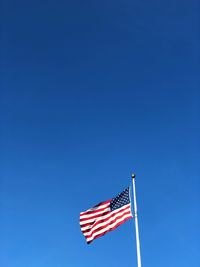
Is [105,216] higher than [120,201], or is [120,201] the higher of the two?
[120,201]

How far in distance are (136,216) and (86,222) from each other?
2677 millimetres

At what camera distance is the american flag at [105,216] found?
33.9 meters

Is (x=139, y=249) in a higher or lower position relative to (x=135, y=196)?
lower

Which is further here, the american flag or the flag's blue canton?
the flag's blue canton

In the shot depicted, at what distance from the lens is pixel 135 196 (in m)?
33.9

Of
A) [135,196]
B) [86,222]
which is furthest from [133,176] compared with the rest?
[86,222]

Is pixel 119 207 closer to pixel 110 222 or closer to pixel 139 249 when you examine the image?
pixel 110 222

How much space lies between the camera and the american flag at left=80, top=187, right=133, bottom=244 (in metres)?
33.9

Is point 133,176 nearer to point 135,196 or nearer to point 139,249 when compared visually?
point 135,196

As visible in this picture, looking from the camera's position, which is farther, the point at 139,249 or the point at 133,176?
the point at 133,176

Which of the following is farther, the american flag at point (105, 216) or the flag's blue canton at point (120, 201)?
the flag's blue canton at point (120, 201)

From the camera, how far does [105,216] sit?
113ft

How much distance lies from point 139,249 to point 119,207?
10.0 feet

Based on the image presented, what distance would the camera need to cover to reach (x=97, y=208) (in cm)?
3491
